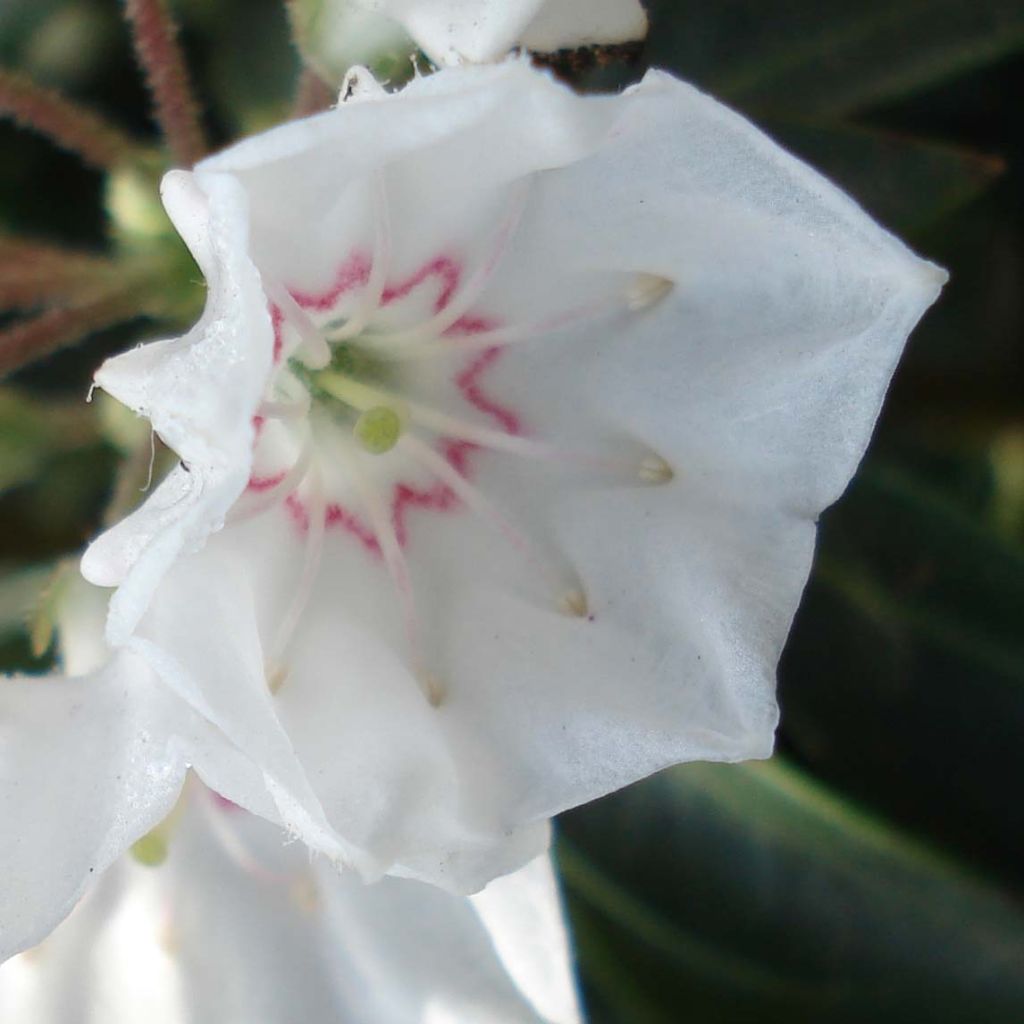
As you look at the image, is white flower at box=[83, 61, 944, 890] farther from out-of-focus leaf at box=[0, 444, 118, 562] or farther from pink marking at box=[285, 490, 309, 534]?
out-of-focus leaf at box=[0, 444, 118, 562]

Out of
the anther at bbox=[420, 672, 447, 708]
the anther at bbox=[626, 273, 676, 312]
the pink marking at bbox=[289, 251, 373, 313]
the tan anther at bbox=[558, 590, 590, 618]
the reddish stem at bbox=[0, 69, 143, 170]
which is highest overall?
the reddish stem at bbox=[0, 69, 143, 170]

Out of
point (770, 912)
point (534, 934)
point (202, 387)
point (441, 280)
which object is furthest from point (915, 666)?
point (202, 387)

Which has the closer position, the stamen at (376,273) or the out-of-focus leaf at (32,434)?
the stamen at (376,273)

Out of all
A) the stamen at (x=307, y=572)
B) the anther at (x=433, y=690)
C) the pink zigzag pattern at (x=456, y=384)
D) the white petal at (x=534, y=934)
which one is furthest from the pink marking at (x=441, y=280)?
the white petal at (x=534, y=934)

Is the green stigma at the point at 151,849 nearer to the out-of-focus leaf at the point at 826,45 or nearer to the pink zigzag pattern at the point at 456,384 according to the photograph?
the pink zigzag pattern at the point at 456,384

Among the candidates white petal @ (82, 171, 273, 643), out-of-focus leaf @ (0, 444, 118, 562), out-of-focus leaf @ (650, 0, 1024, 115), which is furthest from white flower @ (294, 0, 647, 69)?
out-of-focus leaf @ (0, 444, 118, 562)

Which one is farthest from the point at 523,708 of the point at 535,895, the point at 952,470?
the point at 952,470

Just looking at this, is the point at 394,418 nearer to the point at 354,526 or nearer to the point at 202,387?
the point at 354,526
